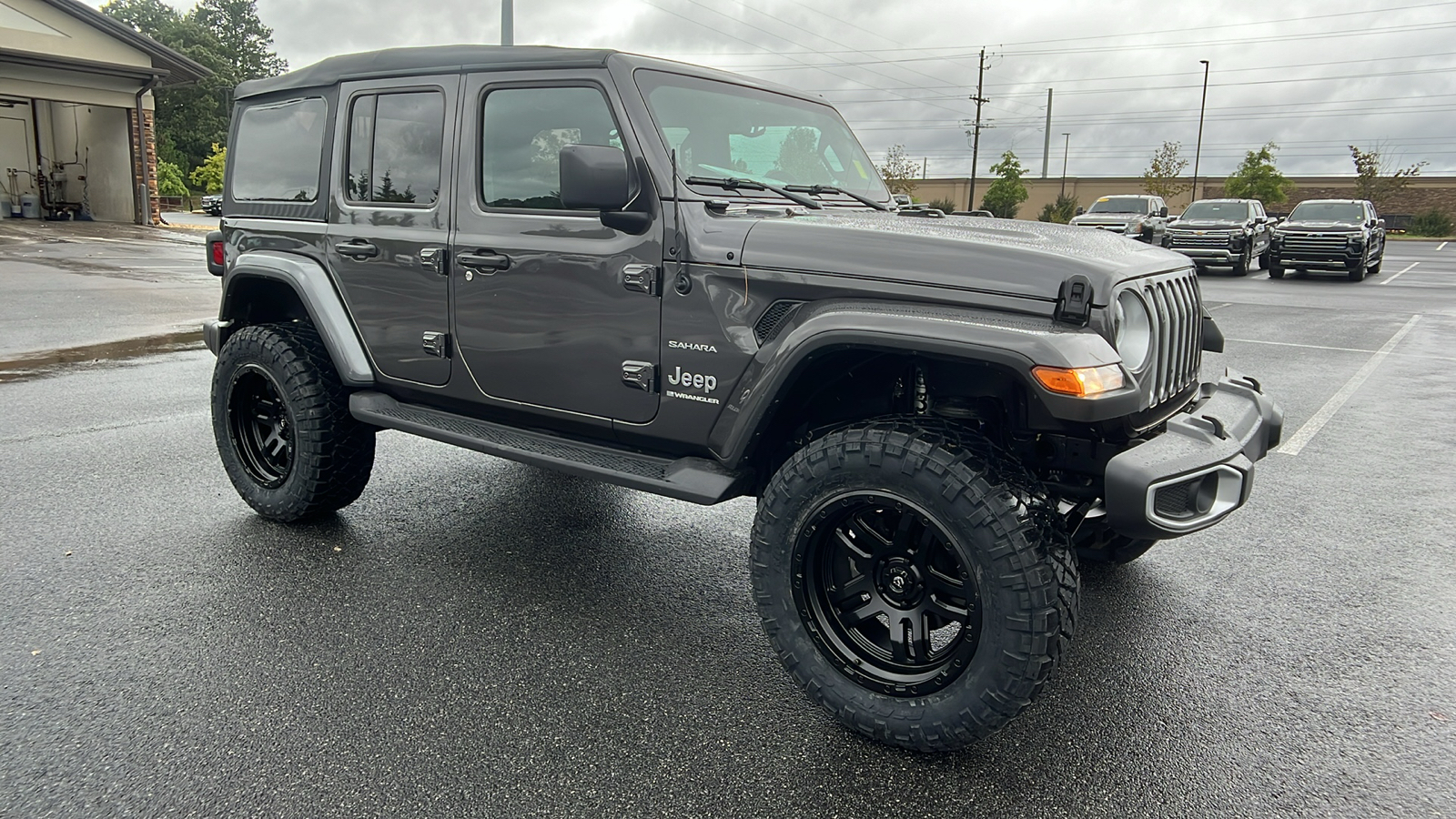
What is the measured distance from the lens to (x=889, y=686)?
2.60 m

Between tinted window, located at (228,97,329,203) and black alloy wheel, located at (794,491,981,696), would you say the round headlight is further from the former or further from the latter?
tinted window, located at (228,97,329,203)

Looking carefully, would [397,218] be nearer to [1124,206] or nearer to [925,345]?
[925,345]

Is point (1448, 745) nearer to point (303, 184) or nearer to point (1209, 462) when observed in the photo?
point (1209, 462)

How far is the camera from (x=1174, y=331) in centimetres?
286

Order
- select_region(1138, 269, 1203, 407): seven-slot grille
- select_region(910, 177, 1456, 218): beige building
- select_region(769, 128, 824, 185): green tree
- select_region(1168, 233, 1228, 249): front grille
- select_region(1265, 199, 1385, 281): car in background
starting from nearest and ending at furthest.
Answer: select_region(1138, 269, 1203, 407): seven-slot grille < select_region(769, 128, 824, 185): green tree < select_region(1265, 199, 1385, 281): car in background < select_region(1168, 233, 1228, 249): front grille < select_region(910, 177, 1456, 218): beige building

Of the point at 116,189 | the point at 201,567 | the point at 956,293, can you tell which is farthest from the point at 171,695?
the point at 116,189

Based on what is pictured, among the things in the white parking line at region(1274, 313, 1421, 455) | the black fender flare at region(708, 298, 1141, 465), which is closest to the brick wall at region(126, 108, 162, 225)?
the white parking line at region(1274, 313, 1421, 455)

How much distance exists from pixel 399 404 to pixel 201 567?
3.31ft

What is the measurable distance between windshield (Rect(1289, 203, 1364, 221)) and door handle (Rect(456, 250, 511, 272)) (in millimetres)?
21561

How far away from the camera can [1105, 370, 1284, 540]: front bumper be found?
7.85 ft

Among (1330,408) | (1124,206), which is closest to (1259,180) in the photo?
(1124,206)

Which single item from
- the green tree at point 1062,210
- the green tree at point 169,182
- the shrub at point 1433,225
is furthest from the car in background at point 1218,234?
the green tree at point 169,182

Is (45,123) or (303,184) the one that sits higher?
(45,123)

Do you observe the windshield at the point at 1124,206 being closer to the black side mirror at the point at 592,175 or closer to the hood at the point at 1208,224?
the hood at the point at 1208,224
